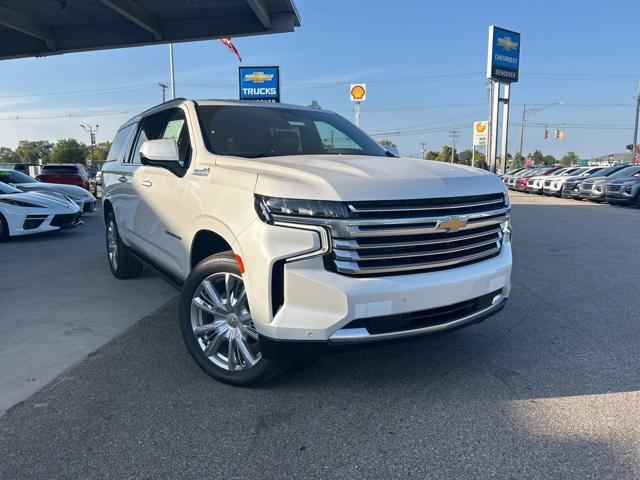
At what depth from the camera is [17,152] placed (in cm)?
11806

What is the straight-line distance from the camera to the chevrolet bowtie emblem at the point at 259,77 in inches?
772

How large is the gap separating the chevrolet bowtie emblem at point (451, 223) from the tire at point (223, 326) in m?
1.27

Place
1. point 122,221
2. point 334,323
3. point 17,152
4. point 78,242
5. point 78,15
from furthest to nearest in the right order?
1. point 17,152
2. point 78,15
3. point 78,242
4. point 122,221
5. point 334,323

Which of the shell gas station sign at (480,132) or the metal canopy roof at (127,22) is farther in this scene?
the shell gas station sign at (480,132)

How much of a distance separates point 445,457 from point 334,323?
2.91ft

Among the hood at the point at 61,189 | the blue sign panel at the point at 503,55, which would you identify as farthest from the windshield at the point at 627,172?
the hood at the point at 61,189

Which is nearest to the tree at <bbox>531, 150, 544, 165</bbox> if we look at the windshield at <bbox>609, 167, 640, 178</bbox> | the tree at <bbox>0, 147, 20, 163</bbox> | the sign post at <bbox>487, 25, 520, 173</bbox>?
the sign post at <bbox>487, 25, 520, 173</bbox>

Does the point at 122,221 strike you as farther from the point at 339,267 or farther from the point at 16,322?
the point at 339,267

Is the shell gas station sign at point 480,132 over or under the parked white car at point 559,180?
over

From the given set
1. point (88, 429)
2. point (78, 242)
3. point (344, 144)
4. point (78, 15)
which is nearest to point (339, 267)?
point (88, 429)

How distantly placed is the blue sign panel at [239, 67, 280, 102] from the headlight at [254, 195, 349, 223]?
1763 centimetres

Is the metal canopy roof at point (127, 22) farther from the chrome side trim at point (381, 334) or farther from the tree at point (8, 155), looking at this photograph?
the tree at point (8, 155)

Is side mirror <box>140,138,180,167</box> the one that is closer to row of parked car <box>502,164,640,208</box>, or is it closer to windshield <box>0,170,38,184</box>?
windshield <box>0,170,38,184</box>

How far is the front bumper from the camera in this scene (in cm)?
270
